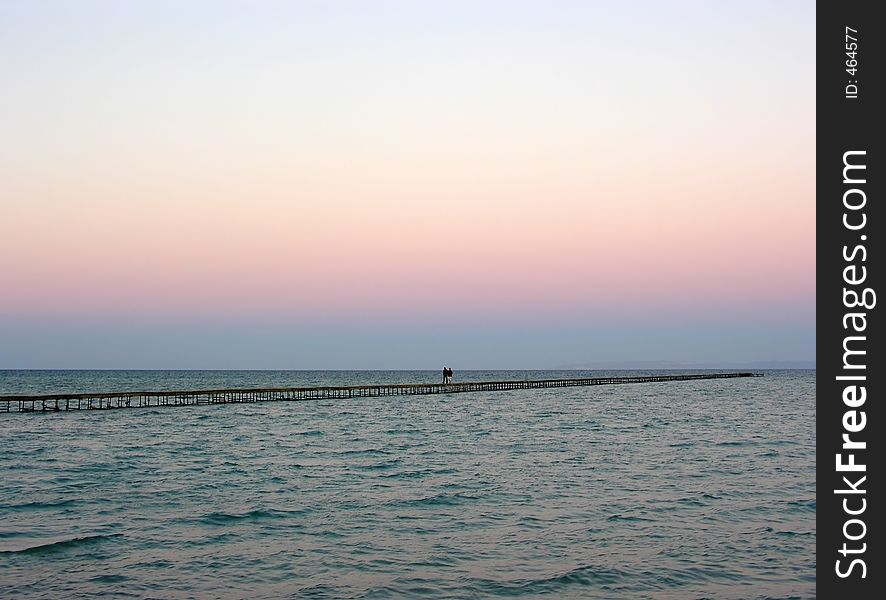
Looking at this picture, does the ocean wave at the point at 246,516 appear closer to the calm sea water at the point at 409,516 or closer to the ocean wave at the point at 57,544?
the calm sea water at the point at 409,516

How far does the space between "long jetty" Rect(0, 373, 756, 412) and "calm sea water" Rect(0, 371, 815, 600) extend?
1029 inches

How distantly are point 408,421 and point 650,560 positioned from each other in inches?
1523

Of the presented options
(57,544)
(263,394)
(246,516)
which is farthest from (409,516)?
(263,394)

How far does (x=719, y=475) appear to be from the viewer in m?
27.8

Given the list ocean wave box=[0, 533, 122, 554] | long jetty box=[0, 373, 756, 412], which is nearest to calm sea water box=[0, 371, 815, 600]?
ocean wave box=[0, 533, 122, 554]

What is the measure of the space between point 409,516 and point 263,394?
73164mm

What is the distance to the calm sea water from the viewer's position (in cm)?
1519

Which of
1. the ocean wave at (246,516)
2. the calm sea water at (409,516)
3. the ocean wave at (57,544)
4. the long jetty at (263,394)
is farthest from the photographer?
the long jetty at (263,394)

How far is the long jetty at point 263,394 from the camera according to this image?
68.4 metres

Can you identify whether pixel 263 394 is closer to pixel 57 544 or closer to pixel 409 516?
pixel 409 516

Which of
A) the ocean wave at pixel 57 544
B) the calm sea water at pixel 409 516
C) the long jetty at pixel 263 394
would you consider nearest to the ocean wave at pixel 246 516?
the calm sea water at pixel 409 516

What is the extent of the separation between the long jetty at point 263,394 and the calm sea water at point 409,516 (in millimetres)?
26149
